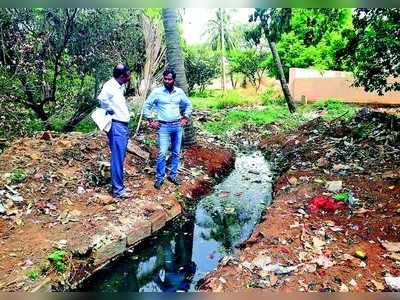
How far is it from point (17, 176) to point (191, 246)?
2437mm

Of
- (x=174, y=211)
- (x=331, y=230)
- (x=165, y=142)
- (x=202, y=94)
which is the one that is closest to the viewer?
(x=331, y=230)

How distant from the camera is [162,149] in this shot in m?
5.78

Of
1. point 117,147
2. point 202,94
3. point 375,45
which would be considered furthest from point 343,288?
point 202,94

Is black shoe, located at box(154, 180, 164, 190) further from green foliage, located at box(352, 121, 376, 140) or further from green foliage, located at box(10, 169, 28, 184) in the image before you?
green foliage, located at box(352, 121, 376, 140)

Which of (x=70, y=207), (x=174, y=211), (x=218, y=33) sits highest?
(x=218, y=33)

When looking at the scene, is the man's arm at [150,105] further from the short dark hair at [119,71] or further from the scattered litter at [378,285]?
the scattered litter at [378,285]

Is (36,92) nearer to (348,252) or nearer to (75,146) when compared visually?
(75,146)

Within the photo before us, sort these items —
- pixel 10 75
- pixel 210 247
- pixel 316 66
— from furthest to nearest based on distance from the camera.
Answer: pixel 316 66, pixel 10 75, pixel 210 247

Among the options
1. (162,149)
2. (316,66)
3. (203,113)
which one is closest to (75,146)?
(162,149)

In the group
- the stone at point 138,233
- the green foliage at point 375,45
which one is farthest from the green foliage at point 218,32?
the stone at point 138,233

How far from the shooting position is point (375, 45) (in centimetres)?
746

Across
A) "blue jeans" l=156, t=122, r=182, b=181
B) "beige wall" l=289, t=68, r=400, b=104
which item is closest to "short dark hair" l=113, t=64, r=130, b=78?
"blue jeans" l=156, t=122, r=182, b=181

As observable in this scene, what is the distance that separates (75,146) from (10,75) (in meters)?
2.05

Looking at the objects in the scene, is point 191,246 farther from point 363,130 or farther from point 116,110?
point 363,130
